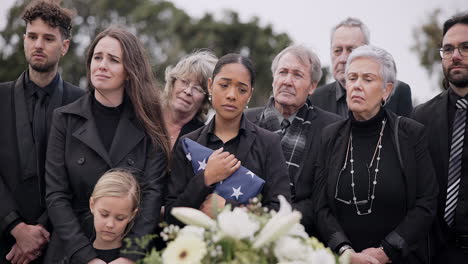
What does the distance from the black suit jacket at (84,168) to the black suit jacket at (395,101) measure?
2311mm

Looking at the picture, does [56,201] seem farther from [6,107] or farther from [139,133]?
[6,107]

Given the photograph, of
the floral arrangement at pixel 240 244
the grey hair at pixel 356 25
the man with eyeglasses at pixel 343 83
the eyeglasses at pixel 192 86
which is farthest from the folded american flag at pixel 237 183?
the grey hair at pixel 356 25

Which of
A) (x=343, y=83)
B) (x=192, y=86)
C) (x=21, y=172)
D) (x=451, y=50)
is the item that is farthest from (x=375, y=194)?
(x=21, y=172)

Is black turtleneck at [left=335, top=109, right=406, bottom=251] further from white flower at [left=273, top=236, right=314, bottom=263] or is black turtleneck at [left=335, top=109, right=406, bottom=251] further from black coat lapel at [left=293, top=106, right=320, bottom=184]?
white flower at [left=273, top=236, right=314, bottom=263]

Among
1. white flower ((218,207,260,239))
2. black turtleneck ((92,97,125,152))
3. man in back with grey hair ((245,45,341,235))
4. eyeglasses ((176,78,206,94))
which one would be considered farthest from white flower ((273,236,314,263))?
eyeglasses ((176,78,206,94))

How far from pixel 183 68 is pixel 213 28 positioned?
106 ft

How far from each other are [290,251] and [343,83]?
3.87 meters

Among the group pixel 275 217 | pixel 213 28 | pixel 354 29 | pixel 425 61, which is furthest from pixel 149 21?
pixel 275 217

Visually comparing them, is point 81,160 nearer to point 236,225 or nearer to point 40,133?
point 40,133

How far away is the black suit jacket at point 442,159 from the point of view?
527 cm

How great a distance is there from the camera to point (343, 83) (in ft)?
21.7

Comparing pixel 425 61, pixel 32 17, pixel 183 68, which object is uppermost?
pixel 32 17

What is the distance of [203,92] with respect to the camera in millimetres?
6277

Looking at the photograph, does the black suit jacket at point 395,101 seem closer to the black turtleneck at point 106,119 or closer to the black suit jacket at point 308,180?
the black suit jacket at point 308,180
